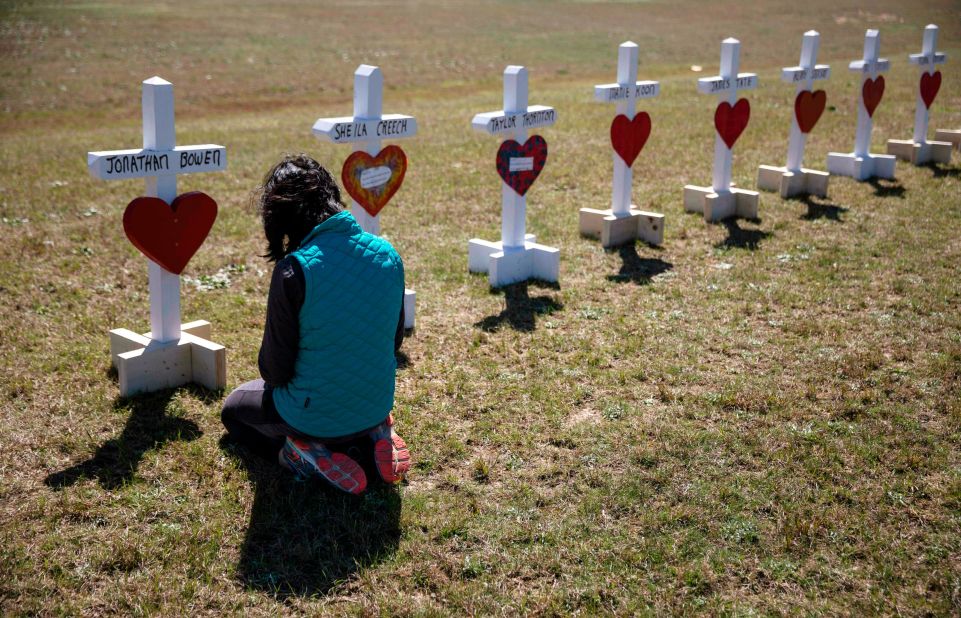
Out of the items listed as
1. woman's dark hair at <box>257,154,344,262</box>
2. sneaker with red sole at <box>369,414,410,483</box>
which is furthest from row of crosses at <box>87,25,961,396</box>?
sneaker with red sole at <box>369,414,410,483</box>

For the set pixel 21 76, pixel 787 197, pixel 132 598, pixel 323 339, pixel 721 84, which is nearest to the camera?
pixel 132 598

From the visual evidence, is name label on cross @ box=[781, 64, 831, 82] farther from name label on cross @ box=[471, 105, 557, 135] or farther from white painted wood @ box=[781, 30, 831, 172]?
name label on cross @ box=[471, 105, 557, 135]

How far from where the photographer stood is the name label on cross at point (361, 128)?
5.79 m

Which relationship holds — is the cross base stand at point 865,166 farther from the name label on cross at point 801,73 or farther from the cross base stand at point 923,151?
the name label on cross at point 801,73

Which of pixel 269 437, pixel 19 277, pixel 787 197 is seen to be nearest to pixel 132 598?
pixel 269 437

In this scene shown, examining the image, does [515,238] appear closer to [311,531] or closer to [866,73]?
[311,531]

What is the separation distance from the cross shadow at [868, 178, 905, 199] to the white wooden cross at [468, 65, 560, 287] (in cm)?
439

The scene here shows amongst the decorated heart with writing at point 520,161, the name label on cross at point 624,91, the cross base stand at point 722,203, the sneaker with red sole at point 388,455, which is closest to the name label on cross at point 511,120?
the decorated heart with writing at point 520,161

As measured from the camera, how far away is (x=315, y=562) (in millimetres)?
3834

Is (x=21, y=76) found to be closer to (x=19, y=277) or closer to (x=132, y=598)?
(x=19, y=277)

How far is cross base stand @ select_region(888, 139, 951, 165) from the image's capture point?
11.1 metres

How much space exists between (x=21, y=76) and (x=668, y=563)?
75.9 feet

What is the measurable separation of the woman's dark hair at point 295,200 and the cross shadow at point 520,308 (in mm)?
2266

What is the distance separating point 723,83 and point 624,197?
5.14 ft
